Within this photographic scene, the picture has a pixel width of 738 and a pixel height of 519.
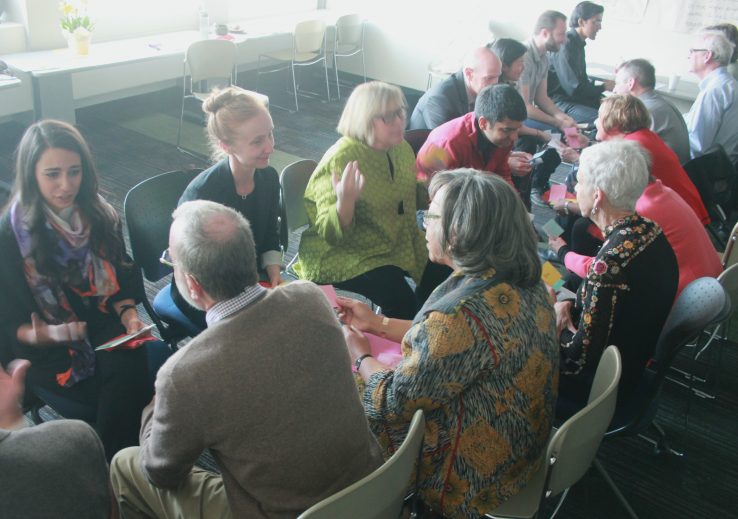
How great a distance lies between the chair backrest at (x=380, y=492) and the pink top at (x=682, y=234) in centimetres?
157

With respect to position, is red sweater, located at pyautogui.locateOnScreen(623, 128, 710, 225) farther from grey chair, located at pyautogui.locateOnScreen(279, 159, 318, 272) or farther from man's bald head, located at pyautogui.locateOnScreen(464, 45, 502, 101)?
grey chair, located at pyautogui.locateOnScreen(279, 159, 318, 272)

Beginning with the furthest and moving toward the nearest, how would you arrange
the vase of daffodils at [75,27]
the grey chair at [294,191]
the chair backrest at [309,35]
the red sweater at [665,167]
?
the chair backrest at [309,35], the vase of daffodils at [75,27], the red sweater at [665,167], the grey chair at [294,191]

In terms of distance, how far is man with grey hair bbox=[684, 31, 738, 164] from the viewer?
4219 millimetres

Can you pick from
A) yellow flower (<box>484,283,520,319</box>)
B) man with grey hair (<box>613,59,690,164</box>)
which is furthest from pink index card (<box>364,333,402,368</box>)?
man with grey hair (<box>613,59,690,164</box>)

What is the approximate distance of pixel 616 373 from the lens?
1.69 m

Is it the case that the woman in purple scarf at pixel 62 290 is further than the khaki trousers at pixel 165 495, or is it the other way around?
the woman in purple scarf at pixel 62 290

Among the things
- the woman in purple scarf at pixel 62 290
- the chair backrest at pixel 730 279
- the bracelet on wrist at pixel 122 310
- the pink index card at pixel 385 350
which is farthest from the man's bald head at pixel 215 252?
the chair backrest at pixel 730 279

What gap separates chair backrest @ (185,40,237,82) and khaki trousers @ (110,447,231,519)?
14.0ft

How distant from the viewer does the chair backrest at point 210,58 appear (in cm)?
533

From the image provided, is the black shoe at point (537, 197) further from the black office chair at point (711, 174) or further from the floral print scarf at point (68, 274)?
the floral print scarf at point (68, 274)

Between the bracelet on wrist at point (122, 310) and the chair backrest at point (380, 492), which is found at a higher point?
the chair backrest at point (380, 492)

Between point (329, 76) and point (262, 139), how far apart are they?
5454 mm

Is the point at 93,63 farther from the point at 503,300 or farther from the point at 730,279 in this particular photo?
the point at 730,279

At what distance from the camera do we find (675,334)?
202cm
